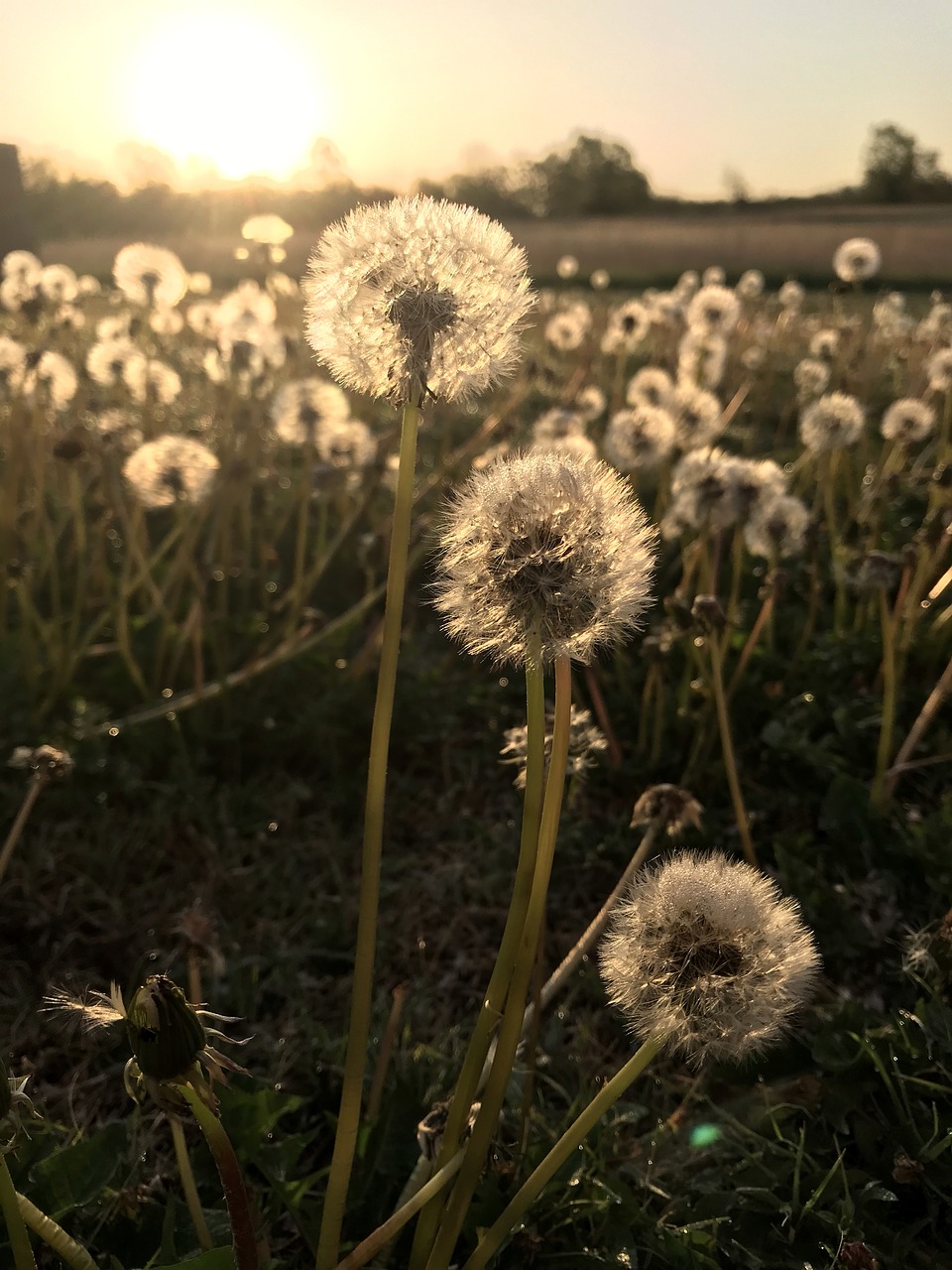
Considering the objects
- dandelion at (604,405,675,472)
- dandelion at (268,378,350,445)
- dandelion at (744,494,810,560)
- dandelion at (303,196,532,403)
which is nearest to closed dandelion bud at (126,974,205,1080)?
dandelion at (303,196,532,403)

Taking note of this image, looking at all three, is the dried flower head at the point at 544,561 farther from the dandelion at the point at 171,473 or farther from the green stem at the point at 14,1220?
the dandelion at the point at 171,473

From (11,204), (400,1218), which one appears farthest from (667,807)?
(11,204)

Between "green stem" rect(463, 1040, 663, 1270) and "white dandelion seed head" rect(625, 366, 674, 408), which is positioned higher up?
"white dandelion seed head" rect(625, 366, 674, 408)

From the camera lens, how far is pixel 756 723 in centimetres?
289

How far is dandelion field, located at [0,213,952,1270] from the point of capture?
3.81 feet

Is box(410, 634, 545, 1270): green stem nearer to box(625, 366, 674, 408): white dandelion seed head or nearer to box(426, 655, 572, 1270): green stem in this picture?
box(426, 655, 572, 1270): green stem

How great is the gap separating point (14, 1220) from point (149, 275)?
13.0 ft

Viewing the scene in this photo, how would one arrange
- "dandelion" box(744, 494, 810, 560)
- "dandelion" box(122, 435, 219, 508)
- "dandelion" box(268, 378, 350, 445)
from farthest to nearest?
"dandelion" box(268, 378, 350, 445) < "dandelion" box(122, 435, 219, 508) < "dandelion" box(744, 494, 810, 560)

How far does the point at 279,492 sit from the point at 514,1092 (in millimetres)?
3206

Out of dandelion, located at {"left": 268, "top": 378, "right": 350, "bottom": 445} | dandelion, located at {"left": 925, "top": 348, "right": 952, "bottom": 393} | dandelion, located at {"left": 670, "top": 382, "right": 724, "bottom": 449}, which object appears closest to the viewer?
dandelion, located at {"left": 670, "top": 382, "right": 724, "bottom": 449}

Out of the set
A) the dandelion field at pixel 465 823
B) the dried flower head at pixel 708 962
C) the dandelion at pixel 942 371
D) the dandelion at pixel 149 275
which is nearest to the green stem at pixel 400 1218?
the dandelion field at pixel 465 823

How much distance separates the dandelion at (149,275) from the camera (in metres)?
4.12

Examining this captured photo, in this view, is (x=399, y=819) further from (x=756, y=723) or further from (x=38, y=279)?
(x=38, y=279)

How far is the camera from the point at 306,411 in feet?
12.4
